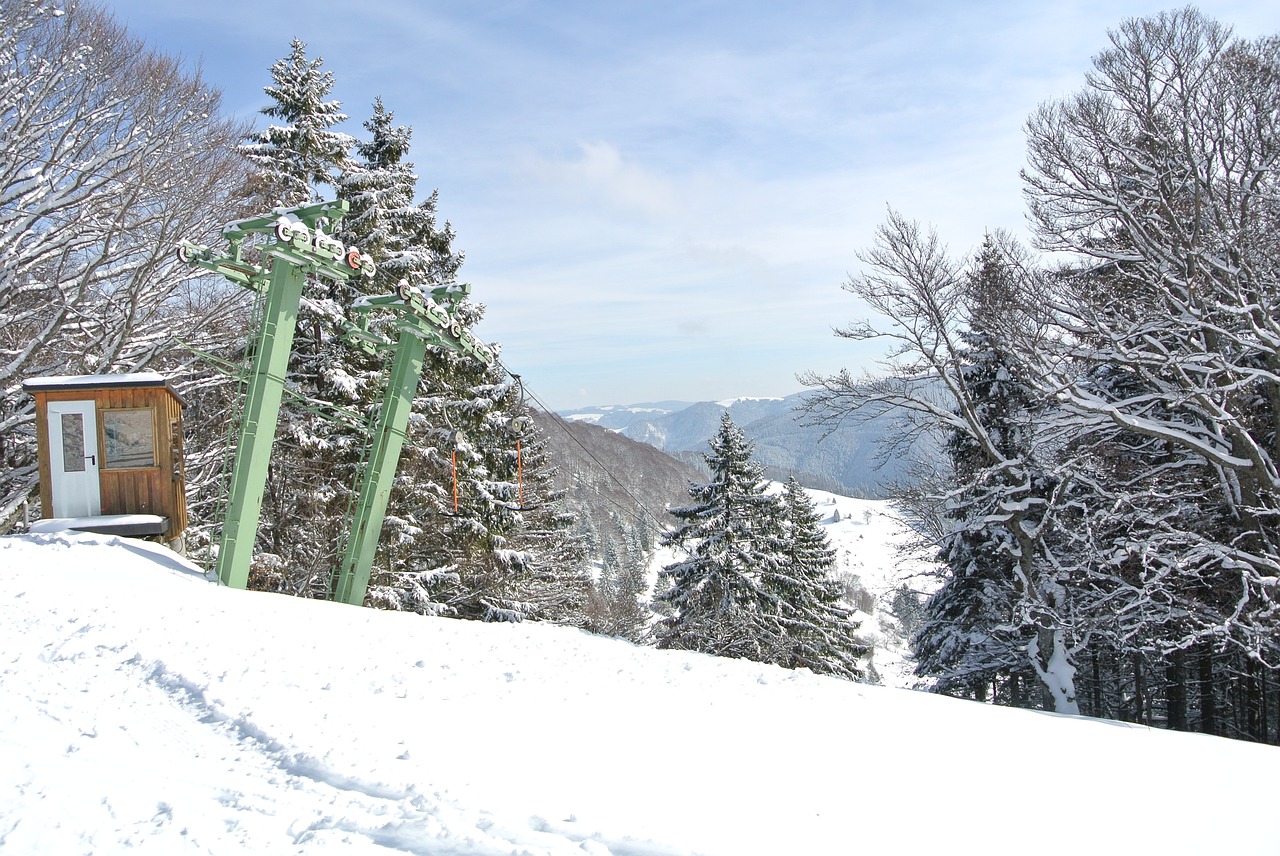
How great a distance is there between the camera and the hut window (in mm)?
13344

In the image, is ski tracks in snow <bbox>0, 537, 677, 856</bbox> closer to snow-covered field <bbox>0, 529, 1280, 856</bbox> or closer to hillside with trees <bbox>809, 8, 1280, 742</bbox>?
snow-covered field <bbox>0, 529, 1280, 856</bbox>

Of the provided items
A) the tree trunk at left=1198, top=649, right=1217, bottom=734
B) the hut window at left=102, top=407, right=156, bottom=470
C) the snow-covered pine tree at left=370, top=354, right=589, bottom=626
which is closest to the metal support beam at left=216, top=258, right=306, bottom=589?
the hut window at left=102, top=407, right=156, bottom=470

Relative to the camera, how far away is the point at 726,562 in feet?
75.2

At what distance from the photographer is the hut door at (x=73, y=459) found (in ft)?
43.1

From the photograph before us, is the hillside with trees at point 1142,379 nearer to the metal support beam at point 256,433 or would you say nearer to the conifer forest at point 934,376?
the conifer forest at point 934,376

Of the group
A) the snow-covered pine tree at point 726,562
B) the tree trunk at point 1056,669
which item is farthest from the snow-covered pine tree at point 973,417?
the snow-covered pine tree at point 726,562

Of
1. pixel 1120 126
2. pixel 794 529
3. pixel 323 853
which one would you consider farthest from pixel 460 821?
pixel 794 529

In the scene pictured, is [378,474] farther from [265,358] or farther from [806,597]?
[806,597]

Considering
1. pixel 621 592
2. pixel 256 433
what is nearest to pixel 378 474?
pixel 256 433

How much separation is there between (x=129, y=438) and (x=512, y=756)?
37.8 ft

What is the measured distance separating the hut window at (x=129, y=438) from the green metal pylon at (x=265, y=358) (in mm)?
2978

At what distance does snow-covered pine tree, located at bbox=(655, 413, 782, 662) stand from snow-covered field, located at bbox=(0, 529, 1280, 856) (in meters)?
13.5

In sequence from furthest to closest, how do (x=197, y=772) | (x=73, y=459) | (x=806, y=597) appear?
1. (x=806, y=597)
2. (x=73, y=459)
3. (x=197, y=772)

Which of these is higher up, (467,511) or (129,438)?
(129,438)
